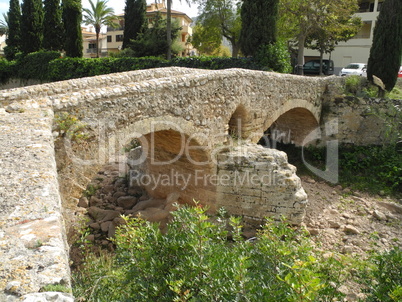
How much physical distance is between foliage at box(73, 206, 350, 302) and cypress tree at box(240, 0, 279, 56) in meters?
13.0

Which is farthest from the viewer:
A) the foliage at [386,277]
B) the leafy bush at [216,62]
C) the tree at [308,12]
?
the tree at [308,12]

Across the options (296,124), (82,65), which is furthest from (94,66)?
(296,124)

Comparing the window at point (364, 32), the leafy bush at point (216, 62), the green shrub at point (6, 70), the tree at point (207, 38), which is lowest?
the green shrub at point (6, 70)

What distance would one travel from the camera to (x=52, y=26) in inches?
985

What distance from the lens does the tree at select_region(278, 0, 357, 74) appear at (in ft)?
60.0

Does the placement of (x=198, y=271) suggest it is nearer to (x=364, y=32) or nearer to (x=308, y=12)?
(x=308, y=12)

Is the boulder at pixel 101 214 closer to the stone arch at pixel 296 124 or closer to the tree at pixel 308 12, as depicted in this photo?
the stone arch at pixel 296 124

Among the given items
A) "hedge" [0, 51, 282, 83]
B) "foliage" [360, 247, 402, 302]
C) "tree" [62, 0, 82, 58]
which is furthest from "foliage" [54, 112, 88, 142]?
"tree" [62, 0, 82, 58]

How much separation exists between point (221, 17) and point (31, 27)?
1377cm

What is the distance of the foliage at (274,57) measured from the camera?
1473cm

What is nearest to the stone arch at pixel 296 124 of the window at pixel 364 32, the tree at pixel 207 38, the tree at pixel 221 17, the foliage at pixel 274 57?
the foliage at pixel 274 57

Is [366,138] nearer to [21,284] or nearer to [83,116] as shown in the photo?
[83,116]

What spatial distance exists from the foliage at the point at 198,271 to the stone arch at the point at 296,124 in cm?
910

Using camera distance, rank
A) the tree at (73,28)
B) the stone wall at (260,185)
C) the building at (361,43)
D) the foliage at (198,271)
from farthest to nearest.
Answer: the building at (361,43) < the tree at (73,28) < the stone wall at (260,185) < the foliage at (198,271)
